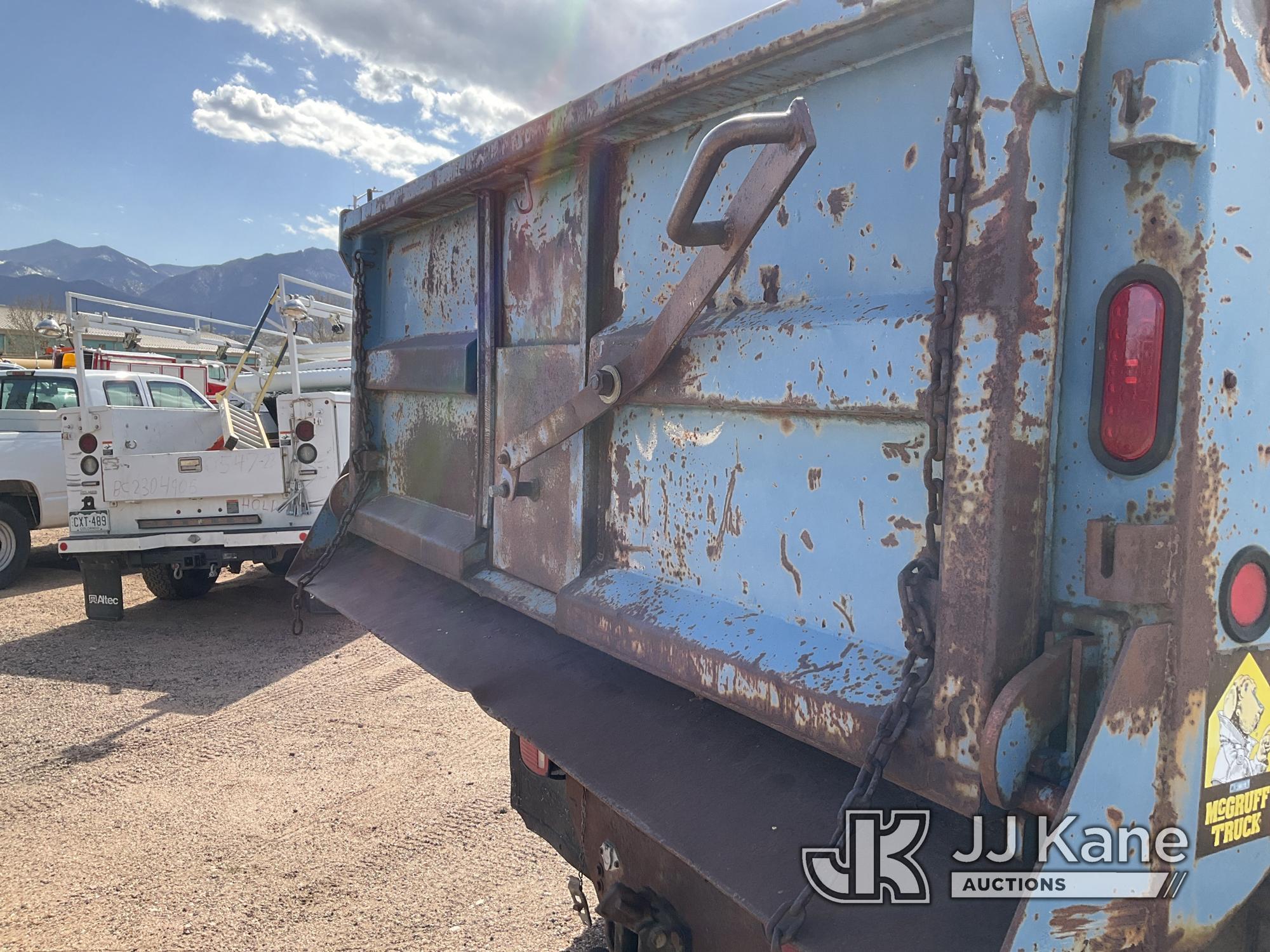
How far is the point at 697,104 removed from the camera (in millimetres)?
1715

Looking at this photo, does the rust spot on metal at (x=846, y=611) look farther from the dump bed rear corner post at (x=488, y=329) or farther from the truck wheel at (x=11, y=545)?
the truck wheel at (x=11, y=545)

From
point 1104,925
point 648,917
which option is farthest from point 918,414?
point 648,917

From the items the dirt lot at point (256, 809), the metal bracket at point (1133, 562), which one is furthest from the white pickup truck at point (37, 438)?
the metal bracket at point (1133, 562)

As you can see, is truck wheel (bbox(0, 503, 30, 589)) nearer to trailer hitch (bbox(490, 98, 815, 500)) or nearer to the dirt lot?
the dirt lot

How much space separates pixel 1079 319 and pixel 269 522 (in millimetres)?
6339

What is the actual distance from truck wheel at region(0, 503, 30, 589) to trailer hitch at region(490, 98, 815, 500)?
817 cm

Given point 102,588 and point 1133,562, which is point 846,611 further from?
point 102,588

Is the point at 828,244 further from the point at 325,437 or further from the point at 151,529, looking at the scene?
the point at 151,529

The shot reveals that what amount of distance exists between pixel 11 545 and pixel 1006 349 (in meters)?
9.23

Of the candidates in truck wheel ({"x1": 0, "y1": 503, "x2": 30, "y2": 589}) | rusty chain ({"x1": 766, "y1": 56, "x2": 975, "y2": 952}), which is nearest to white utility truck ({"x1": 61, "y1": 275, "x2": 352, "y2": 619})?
truck wheel ({"x1": 0, "y1": 503, "x2": 30, "y2": 589})

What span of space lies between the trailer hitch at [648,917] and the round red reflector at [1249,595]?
1.12 metres

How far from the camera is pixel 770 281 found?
1574 mm

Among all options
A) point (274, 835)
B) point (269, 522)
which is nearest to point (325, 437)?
point (269, 522)

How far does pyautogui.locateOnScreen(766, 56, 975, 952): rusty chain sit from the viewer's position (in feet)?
3.77
